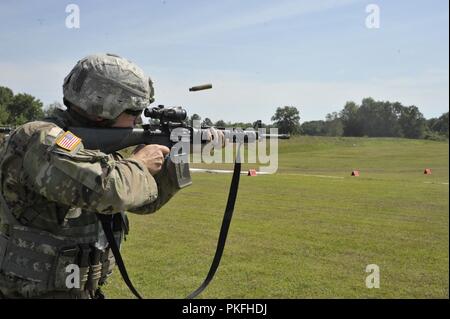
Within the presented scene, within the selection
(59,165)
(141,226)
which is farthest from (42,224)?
(141,226)

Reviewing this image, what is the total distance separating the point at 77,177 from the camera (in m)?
2.54

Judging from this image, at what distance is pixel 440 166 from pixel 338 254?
1459 inches

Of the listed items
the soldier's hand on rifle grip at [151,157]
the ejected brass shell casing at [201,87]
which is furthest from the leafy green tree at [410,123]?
the soldier's hand on rifle grip at [151,157]

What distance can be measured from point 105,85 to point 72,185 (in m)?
0.75

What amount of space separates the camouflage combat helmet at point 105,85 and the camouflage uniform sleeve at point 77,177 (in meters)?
0.41

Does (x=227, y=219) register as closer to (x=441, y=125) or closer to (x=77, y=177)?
(x=77, y=177)

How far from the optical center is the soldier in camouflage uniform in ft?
8.39

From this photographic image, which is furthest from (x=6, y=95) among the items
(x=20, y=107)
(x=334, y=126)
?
(x=334, y=126)

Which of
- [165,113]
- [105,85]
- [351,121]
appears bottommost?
[165,113]

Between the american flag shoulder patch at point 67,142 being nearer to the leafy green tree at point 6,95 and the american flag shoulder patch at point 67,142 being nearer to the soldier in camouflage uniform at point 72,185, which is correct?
the soldier in camouflage uniform at point 72,185

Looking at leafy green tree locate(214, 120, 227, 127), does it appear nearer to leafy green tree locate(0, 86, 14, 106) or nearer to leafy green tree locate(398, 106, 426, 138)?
leafy green tree locate(0, 86, 14, 106)

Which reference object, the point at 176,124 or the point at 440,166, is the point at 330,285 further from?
A: the point at 440,166

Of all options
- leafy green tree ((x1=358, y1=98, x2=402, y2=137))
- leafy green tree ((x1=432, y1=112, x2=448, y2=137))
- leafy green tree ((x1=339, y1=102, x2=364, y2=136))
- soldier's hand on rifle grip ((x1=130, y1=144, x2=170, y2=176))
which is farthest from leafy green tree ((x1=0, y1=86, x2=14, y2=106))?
leafy green tree ((x1=432, y1=112, x2=448, y2=137))

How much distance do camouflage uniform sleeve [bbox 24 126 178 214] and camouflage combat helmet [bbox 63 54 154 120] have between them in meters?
0.41
